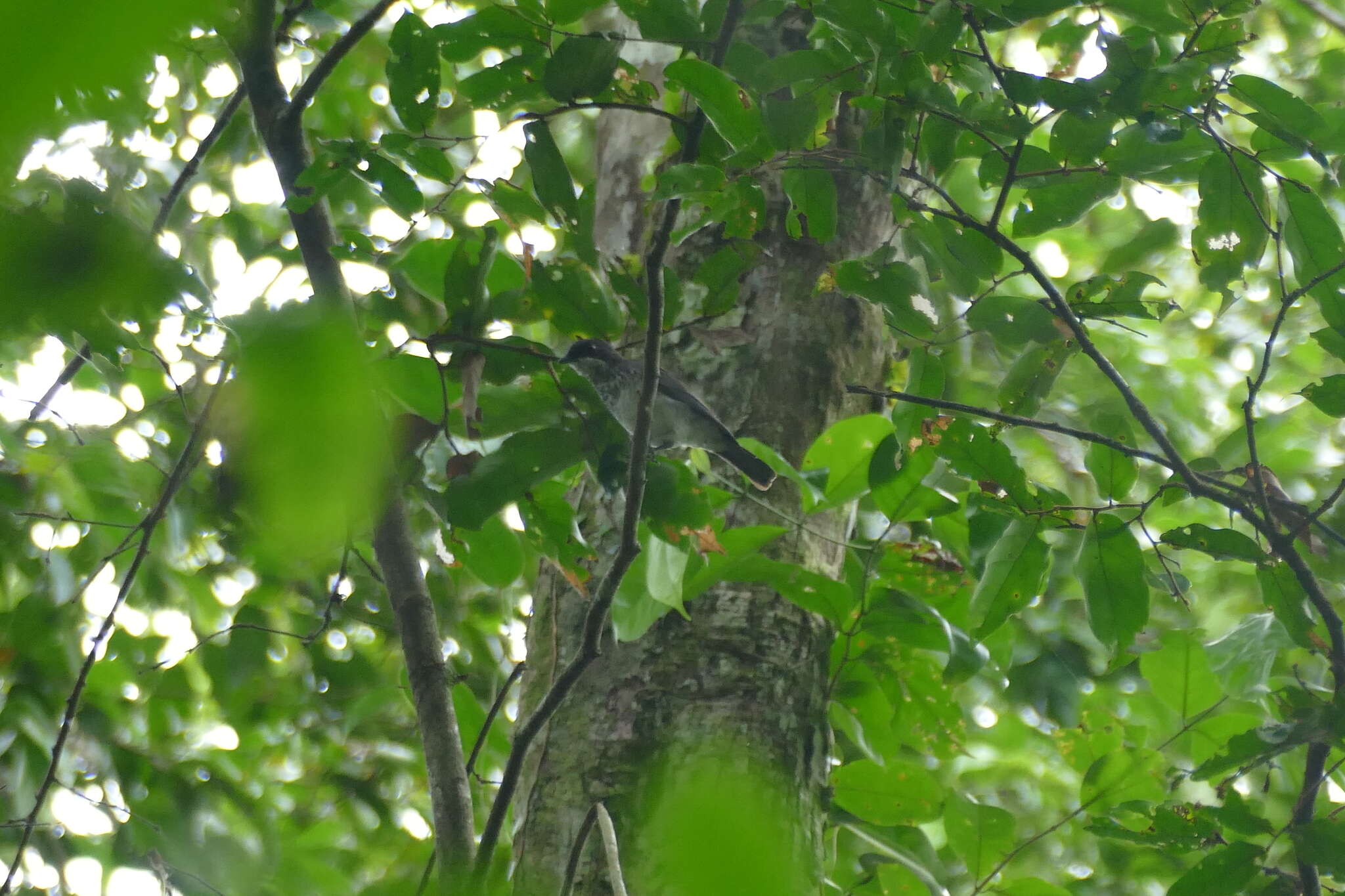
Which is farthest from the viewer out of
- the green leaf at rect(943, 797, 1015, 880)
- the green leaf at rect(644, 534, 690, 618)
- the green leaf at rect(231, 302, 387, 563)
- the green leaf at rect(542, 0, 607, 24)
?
the green leaf at rect(943, 797, 1015, 880)

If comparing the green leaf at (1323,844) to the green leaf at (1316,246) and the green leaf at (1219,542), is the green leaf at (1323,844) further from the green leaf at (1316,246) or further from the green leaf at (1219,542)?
the green leaf at (1316,246)

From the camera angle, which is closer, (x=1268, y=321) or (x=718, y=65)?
(x=718, y=65)

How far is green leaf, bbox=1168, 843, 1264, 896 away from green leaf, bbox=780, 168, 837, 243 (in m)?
1.40

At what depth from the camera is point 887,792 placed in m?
2.14

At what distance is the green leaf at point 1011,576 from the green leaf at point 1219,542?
246 millimetres

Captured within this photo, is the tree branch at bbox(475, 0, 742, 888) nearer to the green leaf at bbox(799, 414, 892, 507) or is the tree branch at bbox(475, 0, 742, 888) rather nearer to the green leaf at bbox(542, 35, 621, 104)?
the green leaf at bbox(542, 35, 621, 104)

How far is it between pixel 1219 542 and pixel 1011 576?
409 millimetres

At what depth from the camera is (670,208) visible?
1441 millimetres

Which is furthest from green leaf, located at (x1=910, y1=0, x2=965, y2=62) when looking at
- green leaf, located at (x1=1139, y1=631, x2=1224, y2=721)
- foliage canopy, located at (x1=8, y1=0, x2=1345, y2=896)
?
green leaf, located at (x1=1139, y1=631, x2=1224, y2=721)

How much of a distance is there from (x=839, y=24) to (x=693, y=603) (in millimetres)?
1079

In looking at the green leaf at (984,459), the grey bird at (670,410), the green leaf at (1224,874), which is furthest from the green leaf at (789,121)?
the green leaf at (1224,874)

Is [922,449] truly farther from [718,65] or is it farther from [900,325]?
[718,65]

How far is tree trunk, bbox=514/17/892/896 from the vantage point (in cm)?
177

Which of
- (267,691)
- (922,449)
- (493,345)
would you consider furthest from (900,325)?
(267,691)
